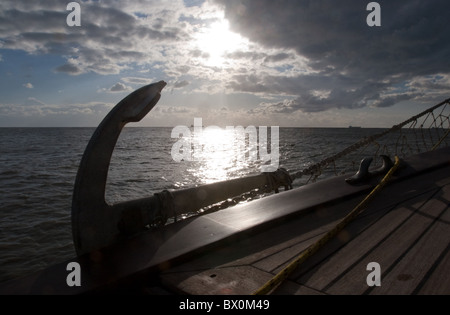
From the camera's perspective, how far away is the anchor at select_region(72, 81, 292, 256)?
281cm

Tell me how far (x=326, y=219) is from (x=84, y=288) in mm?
2423

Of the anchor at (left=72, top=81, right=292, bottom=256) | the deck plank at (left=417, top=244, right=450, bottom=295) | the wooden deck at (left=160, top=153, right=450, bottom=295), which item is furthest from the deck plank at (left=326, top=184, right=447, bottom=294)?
the anchor at (left=72, top=81, right=292, bottom=256)

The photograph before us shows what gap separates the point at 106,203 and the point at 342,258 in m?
2.13

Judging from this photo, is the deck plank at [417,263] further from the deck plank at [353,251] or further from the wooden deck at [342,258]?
the deck plank at [353,251]

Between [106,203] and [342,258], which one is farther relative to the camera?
[106,203]

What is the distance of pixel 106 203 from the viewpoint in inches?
119

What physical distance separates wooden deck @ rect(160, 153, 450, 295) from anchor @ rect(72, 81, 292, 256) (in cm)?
93

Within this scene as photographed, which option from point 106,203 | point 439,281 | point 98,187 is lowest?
point 439,281

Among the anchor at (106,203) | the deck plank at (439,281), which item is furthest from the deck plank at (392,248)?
the anchor at (106,203)

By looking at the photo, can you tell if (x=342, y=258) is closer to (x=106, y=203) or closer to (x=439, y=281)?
(x=439, y=281)

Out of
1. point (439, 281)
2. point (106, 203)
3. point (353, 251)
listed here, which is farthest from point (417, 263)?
point (106, 203)

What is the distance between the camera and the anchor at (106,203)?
9.23 feet

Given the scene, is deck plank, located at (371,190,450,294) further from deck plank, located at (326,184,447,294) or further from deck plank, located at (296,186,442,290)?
deck plank, located at (296,186,442,290)
